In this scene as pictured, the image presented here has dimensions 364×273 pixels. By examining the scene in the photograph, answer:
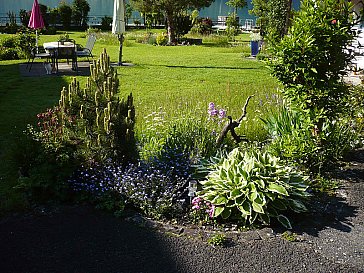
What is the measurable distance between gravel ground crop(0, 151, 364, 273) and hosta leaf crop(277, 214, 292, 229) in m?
0.07

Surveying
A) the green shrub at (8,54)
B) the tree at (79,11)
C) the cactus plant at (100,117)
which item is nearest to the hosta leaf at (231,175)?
the cactus plant at (100,117)

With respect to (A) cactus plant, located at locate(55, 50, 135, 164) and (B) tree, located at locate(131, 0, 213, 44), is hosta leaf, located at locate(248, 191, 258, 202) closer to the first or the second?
(A) cactus plant, located at locate(55, 50, 135, 164)

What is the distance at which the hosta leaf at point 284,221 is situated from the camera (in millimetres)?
3445

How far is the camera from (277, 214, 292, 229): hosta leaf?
3445mm

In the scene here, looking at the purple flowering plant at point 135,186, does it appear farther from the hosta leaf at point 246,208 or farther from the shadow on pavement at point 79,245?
the hosta leaf at point 246,208

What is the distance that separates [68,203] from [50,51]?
7.69 metres

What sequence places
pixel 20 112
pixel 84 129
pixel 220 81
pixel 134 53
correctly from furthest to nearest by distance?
1. pixel 134 53
2. pixel 220 81
3. pixel 20 112
4. pixel 84 129

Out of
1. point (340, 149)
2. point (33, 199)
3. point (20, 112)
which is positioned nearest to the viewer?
point (33, 199)

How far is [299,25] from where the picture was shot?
171 inches

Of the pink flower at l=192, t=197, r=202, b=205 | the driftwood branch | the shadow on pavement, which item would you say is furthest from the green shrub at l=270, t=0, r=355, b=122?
the shadow on pavement

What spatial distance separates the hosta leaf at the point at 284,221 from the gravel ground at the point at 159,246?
0.07 m

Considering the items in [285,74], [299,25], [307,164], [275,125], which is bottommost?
[307,164]

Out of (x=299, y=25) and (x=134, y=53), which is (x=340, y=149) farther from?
(x=134, y=53)

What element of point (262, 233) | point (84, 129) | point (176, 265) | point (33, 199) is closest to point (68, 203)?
point (33, 199)
